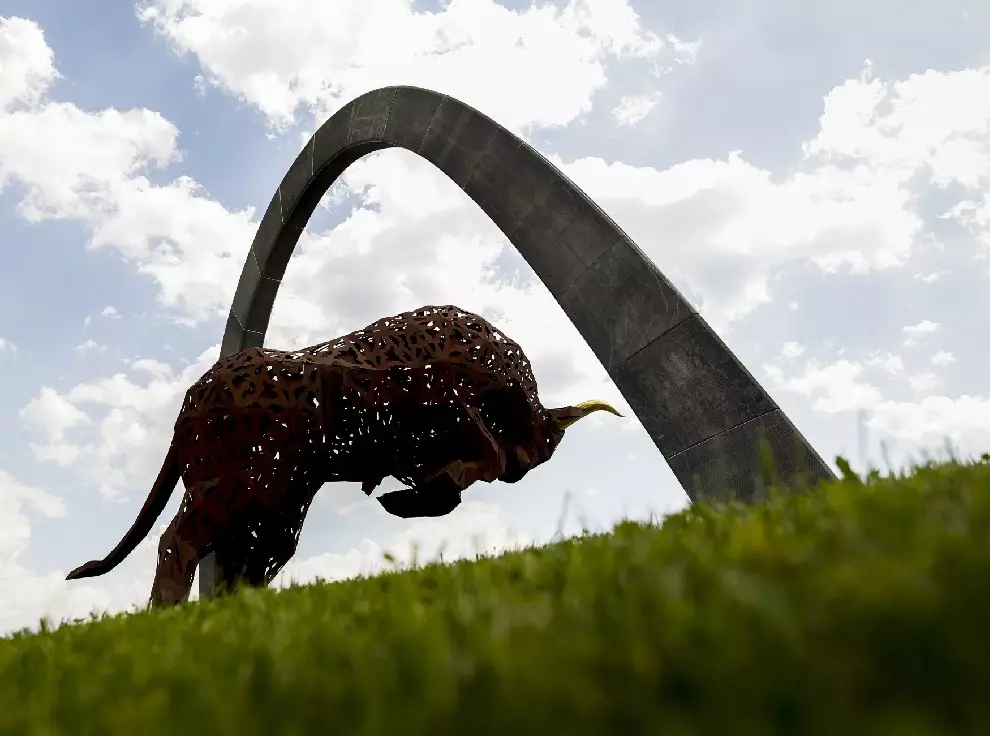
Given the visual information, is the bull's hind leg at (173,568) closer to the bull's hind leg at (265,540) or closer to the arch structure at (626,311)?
the bull's hind leg at (265,540)

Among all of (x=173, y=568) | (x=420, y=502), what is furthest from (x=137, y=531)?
(x=420, y=502)

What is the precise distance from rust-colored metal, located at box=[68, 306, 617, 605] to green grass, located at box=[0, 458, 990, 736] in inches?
151

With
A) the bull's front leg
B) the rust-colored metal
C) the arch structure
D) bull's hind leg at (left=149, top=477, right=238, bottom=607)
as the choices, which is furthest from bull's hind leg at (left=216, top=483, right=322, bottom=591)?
the arch structure

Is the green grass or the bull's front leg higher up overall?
the bull's front leg

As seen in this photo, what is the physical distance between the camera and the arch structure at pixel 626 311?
6707 mm

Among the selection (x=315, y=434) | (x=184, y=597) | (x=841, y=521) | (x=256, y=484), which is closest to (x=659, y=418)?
(x=315, y=434)

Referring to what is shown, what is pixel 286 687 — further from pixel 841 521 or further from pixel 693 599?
pixel 841 521

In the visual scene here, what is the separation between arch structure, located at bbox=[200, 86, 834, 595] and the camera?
6707mm

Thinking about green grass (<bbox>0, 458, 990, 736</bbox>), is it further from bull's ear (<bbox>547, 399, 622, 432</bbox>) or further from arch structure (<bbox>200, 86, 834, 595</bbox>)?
bull's ear (<bbox>547, 399, 622, 432</bbox>)

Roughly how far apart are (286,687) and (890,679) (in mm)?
985

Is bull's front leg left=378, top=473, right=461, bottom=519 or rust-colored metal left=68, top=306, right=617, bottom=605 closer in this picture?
rust-colored metal left=68, top=306, right=617, bottom=605

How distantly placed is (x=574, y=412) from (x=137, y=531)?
14.2 feet

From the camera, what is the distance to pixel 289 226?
1345 cm

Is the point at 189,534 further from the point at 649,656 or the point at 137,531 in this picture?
the point at 649,656
